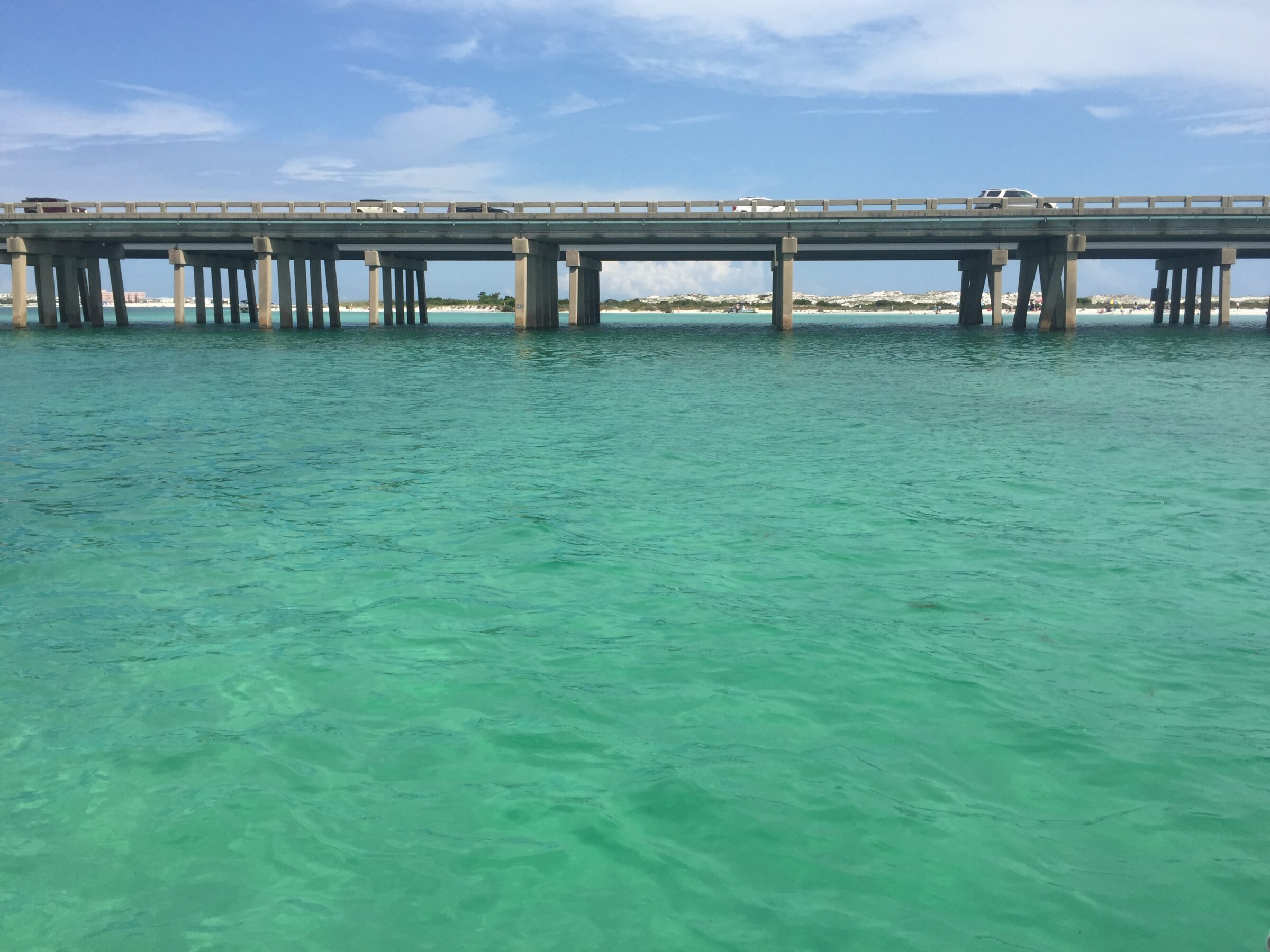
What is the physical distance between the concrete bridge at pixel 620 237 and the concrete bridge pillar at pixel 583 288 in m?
0.34

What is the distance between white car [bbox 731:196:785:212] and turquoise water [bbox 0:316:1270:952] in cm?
4714

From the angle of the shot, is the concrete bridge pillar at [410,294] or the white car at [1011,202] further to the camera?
the concrete bridge pillar at [410,294]

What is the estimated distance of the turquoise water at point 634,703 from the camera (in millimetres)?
5367

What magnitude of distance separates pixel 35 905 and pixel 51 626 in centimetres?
479

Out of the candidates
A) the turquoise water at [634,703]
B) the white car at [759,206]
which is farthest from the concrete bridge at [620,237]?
the turquoise water at [634,703]

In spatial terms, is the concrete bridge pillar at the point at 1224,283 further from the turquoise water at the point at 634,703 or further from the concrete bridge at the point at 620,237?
the turquoise water at the point at 634,703

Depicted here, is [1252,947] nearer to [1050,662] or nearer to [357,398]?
[1050,662]

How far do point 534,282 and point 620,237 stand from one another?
7.23m

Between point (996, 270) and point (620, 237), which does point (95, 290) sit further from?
point (996, 270)

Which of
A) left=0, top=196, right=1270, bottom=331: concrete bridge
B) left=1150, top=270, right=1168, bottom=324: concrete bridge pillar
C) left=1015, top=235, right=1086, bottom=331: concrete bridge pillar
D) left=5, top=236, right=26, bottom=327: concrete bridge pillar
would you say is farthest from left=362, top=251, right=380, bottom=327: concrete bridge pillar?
left=1150, top=270, right=1168, bottom=324: concrete bridge pillar

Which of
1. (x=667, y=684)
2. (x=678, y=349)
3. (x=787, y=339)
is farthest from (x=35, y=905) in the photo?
(x=787, y=339)

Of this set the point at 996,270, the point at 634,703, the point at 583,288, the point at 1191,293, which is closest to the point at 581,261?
the point at 583,288

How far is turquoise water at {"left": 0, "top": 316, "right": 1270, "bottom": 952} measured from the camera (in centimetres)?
537

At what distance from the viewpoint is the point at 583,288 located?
82875mm
